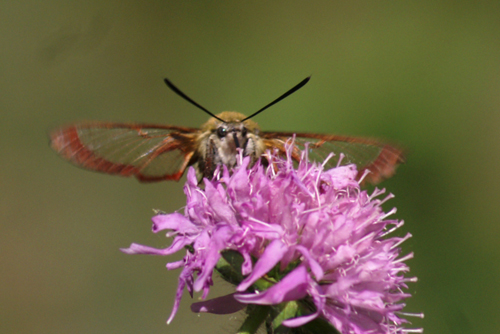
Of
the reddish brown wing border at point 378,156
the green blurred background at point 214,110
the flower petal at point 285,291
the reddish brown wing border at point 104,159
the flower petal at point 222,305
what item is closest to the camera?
the flower petal at point 285,291

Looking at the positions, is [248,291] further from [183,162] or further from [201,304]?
[183,162]

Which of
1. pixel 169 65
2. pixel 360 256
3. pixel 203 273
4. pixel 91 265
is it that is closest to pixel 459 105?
pixel 169 65

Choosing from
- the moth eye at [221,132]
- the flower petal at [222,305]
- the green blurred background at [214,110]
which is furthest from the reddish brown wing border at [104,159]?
the green blurred background at [214,110]

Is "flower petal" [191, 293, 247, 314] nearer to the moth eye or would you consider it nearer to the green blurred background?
the moth eye

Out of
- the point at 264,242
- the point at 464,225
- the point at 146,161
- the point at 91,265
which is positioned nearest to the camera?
the point at 264,242

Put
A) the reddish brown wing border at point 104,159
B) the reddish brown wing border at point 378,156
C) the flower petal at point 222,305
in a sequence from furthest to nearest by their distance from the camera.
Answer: the reddish brown wing border at point 378,156, the reddish brown wing border at point 104,159, the flower petal at point 222,305

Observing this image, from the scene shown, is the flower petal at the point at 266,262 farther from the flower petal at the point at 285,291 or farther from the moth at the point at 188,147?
the moth at the point at 188,147

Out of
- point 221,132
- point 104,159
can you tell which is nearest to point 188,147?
point 221,132
